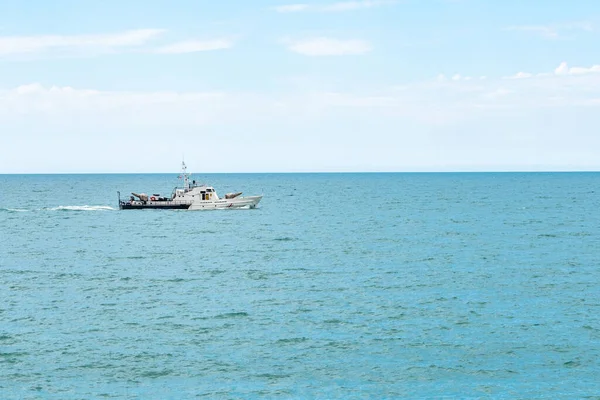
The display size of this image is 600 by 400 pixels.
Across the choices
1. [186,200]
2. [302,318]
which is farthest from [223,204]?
[302,318]

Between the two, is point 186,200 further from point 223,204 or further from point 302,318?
point 302,318

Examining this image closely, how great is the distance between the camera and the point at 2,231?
9888 cm

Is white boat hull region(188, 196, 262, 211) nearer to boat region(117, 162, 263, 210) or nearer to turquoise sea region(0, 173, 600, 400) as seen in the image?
boat region(117, 162, 263, 210)

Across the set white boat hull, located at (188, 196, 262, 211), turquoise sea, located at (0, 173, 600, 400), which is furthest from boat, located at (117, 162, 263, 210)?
turquoise sea, located at (0, 173, 600, 400)

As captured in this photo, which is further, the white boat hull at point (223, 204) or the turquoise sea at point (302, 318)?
the white boat hull at point (223, 204)

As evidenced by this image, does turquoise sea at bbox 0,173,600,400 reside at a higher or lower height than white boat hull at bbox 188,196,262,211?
lower

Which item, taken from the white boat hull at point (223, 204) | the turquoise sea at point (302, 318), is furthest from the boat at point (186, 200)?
the turquoise sea at point (302, 318)

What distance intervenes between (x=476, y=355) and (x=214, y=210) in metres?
104

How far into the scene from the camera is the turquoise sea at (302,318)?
30531mm

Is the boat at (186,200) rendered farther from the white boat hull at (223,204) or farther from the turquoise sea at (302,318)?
the turquoise sea at (302,318)

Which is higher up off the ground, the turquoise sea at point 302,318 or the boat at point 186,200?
the boat at point 186,200

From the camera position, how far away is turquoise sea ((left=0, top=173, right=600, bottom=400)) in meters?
30.5

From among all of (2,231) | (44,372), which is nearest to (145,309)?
(44,372)

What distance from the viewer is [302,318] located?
42.0 meters
